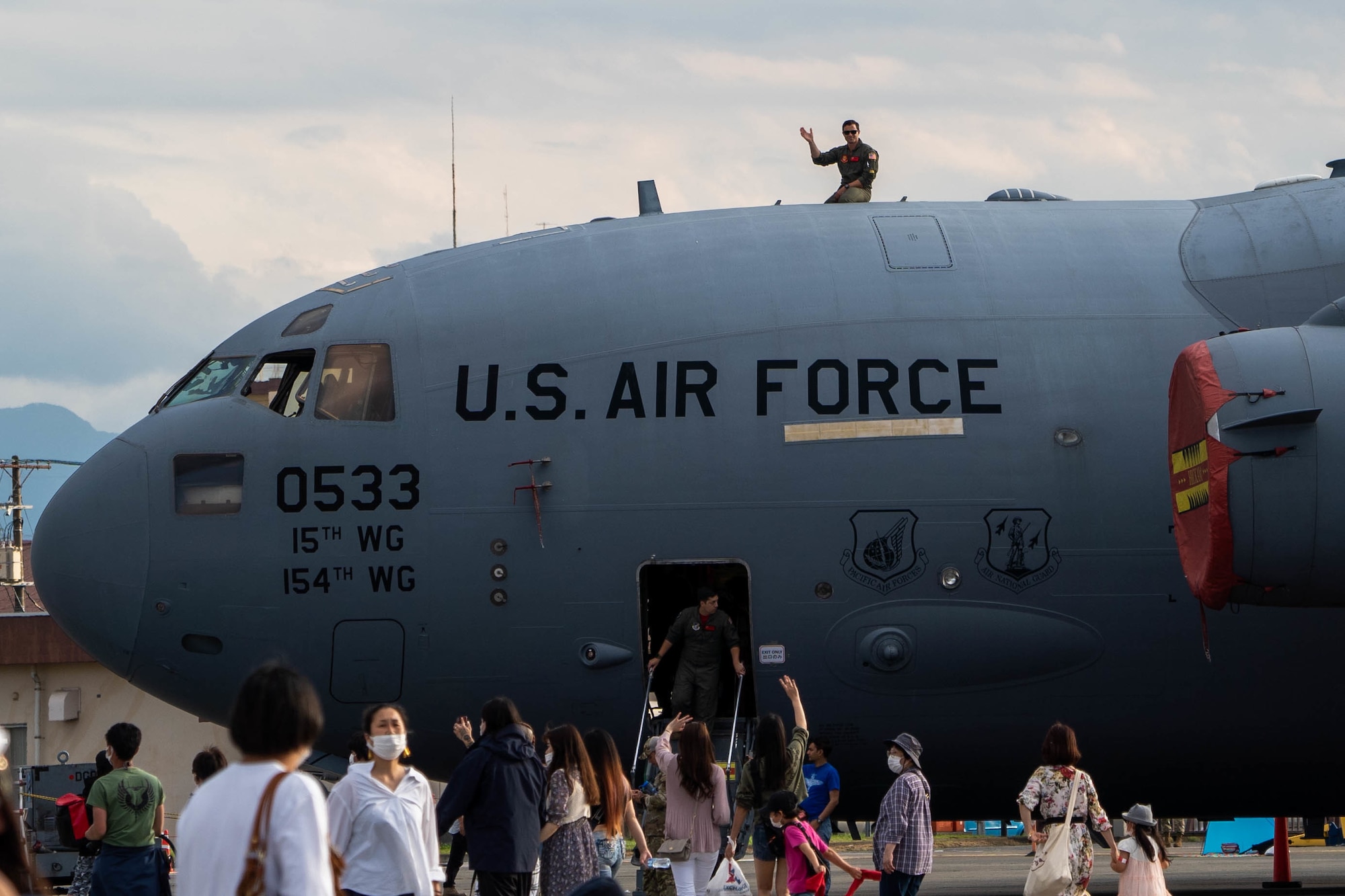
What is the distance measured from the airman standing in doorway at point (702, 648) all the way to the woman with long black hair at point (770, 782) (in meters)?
0.67

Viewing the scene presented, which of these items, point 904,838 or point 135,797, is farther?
point 135,797

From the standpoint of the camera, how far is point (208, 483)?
11.7 meters

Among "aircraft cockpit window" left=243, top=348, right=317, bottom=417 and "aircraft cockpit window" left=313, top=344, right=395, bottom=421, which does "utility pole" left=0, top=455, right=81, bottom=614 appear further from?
"aircraft cockpit window" left=313, top=344, right=395, bottom=421

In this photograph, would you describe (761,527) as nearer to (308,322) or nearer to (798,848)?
(798,848)

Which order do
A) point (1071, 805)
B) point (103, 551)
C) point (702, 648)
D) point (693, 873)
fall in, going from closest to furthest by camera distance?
point (1071, 805), point (693, 873), point (103, 551), point (702, 648)

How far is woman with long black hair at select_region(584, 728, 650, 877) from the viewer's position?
32.7ft

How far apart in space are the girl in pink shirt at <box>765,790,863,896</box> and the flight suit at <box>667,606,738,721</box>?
131cm

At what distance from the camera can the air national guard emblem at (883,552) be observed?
11.4m

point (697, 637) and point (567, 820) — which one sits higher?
point (697, 637)

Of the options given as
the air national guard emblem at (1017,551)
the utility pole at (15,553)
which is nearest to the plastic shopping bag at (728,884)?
the air national guard emblem at (1017,551)

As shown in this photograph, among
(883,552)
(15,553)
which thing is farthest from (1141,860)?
(15,553)

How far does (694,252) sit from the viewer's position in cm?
1238

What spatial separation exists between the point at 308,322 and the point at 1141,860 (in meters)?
7.29

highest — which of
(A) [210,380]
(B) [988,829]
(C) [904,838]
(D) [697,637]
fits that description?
(A) [210,380]
